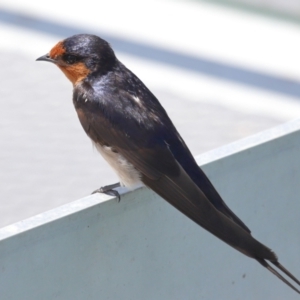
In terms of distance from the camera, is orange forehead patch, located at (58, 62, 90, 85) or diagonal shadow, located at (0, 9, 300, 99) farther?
diagonal shadow, located at (0, 9, 300, 99)

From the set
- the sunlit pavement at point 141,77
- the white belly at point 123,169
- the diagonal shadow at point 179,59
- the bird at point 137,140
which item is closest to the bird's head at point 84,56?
the bird at point 137,140

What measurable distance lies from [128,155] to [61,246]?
0.55 meters

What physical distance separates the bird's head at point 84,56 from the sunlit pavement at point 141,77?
1.06 metres

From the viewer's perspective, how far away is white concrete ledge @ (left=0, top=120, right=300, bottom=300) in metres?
1.69

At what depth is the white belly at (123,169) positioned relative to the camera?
86.8 inches

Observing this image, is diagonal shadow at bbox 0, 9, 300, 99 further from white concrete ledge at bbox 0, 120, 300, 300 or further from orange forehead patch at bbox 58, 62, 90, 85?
white concrete ledge at bbox 0, 120, 300, 300

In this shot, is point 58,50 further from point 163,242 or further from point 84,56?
point 163,242

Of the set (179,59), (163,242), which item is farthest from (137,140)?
(179,59)

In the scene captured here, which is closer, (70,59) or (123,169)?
(123,169)

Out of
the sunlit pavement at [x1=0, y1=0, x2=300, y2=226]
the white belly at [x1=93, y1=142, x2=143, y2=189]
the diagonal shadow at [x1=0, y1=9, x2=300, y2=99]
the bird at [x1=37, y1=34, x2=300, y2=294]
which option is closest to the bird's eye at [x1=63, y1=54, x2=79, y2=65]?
the bird at [x1=37, y1=34, x2=300, y2=294]

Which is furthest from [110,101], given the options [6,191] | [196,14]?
[196,14]

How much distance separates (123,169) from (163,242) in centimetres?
34

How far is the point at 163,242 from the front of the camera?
1.99 m

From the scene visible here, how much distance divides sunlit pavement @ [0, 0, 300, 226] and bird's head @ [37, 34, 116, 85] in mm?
1058
